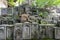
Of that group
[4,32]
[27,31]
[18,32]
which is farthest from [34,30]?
[4,32]

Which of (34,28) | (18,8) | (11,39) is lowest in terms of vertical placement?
(11,39)

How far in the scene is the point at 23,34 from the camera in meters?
3.76

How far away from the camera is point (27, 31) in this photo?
3.76m

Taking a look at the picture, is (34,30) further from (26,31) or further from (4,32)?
(4,32)

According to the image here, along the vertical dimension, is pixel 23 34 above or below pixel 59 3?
below

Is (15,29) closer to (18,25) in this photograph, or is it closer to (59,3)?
(18,25)

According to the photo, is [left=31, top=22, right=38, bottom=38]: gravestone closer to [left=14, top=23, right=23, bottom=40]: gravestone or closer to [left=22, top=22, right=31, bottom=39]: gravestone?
[left=22, top=22, right=31, bottom=39]: gravestone

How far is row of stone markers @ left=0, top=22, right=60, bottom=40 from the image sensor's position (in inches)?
148

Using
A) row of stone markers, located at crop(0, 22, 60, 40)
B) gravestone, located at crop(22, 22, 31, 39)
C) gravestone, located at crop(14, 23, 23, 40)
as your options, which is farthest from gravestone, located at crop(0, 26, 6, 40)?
gravestone, located at crop(22, 22, 31, 39)

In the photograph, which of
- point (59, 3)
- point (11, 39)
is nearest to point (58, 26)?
point (11, 39)

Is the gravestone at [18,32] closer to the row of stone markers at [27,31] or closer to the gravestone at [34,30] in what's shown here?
the row of stone markers at [27,31]

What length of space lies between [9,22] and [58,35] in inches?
48.9

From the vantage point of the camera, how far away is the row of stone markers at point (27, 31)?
148 inches

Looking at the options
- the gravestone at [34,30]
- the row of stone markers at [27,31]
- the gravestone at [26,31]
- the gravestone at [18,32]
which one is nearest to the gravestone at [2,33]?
the row of stone markers at [27,31]
